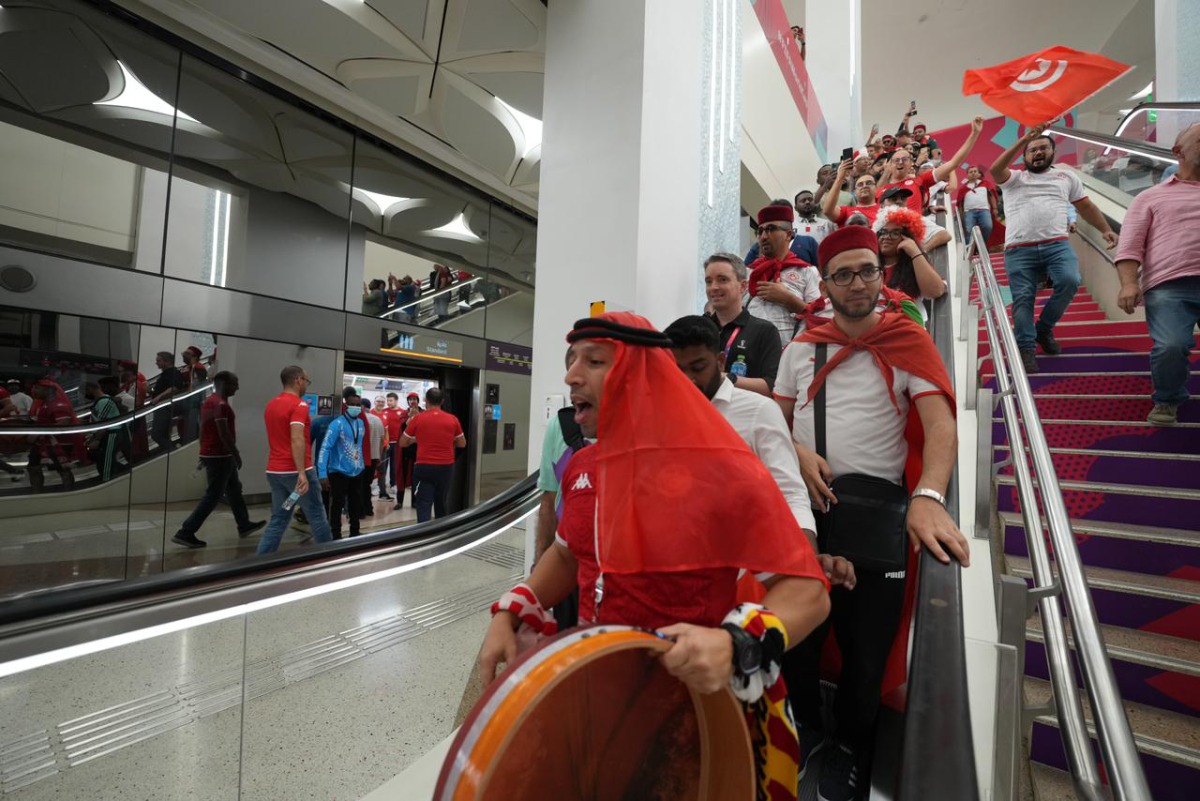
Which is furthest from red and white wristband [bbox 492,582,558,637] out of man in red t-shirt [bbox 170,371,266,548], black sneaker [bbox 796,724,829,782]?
man in red t-shirt [bbox 170,371,266,548]

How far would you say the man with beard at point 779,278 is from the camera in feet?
9.84

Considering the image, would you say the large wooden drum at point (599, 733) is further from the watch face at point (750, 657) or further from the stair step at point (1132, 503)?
the stair step at point (1132, 503)

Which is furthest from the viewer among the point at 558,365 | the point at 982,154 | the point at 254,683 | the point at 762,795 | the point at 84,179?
the point at 982,154

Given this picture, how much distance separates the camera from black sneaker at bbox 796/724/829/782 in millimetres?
1539

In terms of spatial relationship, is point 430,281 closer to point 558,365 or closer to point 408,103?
point 408,103

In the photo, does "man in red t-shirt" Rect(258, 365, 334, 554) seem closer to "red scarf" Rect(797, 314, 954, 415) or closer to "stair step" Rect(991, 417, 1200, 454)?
"red scarf" Rect(797, 314, 954, 415)

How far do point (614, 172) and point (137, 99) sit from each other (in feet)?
16.6

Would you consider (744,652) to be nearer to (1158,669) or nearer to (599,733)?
(599,733)

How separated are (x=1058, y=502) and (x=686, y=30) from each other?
4007 mm

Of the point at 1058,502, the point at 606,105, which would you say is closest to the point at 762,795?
the point at 1058,502

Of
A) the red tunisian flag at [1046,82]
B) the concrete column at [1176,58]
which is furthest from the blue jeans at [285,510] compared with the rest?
the concrete column at [1176,58]

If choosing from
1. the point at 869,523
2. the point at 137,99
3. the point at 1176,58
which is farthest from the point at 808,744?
the point at 1176,58

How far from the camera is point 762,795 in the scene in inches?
36.9

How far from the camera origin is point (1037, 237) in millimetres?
3697
